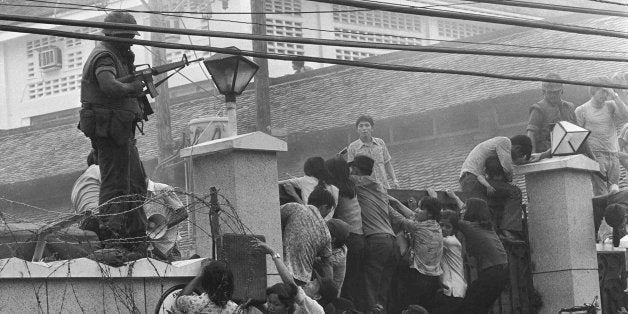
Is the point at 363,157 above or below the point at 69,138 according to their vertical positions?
below

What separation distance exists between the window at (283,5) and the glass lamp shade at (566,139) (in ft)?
88.6

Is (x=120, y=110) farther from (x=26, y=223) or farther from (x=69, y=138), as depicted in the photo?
(x=69, y=138)

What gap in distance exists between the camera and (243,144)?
11.8 m

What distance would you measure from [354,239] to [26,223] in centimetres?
349

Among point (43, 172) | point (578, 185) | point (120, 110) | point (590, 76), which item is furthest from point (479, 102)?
point (120, 110)

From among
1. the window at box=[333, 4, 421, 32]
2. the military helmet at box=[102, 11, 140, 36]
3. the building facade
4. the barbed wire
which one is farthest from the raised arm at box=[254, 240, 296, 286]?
the window at box=[333, 4, 421, 32]

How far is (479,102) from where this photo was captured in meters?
30.7

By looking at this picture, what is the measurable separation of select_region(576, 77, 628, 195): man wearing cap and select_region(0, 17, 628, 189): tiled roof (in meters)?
11.1

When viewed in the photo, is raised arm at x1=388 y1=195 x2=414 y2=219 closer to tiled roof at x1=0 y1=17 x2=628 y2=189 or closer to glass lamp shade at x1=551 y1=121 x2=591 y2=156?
glass lamp shade at x1=551 y1=121 x2=591 y2=156

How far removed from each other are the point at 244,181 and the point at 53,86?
3752 cm

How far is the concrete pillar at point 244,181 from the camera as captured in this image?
11797mm

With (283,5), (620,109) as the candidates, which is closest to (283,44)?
(283,5)

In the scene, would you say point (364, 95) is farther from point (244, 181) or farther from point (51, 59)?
point (244, 181)

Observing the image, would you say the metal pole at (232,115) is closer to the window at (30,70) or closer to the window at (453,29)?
the window at (453,29)
